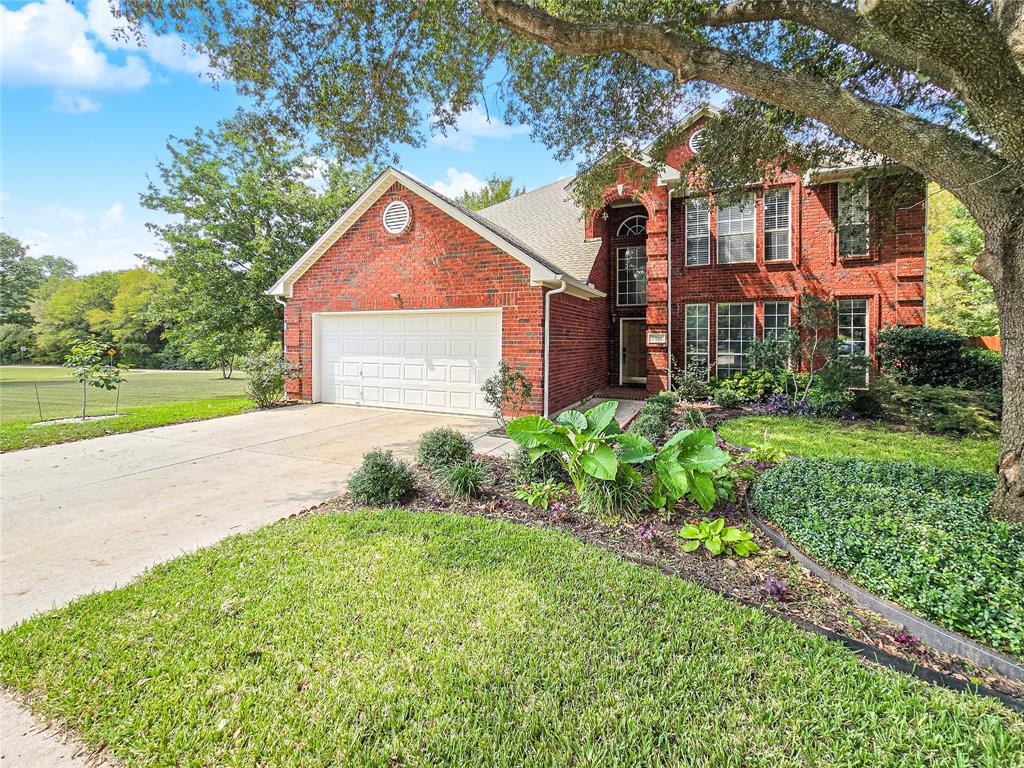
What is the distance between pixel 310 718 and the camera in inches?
72.1

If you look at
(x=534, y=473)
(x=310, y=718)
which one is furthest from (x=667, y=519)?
(x=310, y=718)

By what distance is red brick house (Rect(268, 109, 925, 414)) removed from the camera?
8914 mm

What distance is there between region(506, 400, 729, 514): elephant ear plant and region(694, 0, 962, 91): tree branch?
3931 mm

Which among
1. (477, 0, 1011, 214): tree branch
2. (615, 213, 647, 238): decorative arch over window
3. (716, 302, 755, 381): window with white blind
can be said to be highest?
(615, 213, 647, 238): decorative arch over window

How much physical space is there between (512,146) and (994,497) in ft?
29.4

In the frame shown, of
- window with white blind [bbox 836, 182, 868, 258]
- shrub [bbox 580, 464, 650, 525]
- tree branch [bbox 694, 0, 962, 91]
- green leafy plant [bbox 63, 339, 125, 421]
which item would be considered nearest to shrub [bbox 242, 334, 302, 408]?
green leafy plant [bbox 63, 339, 125, 421]

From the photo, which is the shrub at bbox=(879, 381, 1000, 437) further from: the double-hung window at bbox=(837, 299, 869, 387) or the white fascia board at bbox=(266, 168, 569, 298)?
the white fascia board at bbox=(266, 168, 569, 298)

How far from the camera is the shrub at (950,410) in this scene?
7223 millimetres

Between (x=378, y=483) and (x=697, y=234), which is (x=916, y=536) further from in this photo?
(x=697, y=234)

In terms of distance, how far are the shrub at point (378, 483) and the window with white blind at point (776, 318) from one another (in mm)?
10465

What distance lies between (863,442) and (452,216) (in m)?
8.55

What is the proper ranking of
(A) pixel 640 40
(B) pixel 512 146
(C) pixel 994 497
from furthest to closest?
(B) pixel 512 146 < (A) pixel 640 40 < (C) pixel 994 497

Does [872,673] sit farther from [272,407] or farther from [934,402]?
[272,407]

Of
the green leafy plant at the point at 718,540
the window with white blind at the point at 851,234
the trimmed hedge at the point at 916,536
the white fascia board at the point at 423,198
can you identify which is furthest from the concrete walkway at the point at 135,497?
the window with white blind at the point at 851,234
